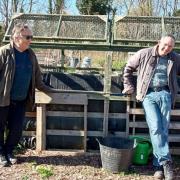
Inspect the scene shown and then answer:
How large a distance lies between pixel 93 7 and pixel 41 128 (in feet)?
58.4

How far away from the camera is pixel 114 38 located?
217 inches

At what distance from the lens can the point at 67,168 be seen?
4969 millimetres

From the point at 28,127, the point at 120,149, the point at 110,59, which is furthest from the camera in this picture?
the point at 28,127

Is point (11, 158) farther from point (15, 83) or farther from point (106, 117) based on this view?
point (106, 117)

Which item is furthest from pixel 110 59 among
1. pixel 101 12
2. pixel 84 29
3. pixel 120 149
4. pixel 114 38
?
pixel 101 12

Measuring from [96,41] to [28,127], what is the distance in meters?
1.59

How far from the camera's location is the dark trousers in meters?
4.85

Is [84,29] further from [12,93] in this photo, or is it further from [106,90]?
[12,93]

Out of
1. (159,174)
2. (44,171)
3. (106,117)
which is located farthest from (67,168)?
(159,174)

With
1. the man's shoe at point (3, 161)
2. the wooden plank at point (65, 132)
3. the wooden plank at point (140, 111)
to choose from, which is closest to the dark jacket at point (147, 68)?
the wooden plank at point (140, 111)

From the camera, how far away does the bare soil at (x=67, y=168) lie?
4.68 m

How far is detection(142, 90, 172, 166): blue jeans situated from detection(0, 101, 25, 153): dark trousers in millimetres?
1577

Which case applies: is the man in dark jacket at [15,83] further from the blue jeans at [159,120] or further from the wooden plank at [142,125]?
the blue jeans at [159,120]

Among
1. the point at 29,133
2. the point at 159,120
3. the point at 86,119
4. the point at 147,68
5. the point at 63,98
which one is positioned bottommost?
the point at 29,133
